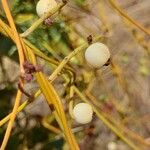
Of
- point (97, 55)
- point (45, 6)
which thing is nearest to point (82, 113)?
point (97, 55)

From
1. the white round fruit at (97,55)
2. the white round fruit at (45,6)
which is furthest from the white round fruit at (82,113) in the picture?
the white round fruit at (45,6)

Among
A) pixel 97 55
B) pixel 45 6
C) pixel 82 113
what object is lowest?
pixel 82 113

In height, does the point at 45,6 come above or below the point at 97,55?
above

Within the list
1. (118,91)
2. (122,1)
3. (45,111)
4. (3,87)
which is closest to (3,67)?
(3,87)

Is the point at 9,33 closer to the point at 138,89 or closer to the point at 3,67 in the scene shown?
the point at 3,67

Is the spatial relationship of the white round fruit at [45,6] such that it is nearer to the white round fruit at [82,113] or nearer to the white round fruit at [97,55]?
the white round fruit at [97,55]

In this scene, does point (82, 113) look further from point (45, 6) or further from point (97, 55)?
point (45, 6)

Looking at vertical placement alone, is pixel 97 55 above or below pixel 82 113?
above

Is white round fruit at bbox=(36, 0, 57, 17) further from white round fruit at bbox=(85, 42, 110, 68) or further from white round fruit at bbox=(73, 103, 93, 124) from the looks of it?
white round fruit at bbox=(73, 103, 93, 124)

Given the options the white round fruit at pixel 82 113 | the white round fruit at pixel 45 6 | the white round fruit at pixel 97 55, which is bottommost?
the white round fruit at pixel 82 113

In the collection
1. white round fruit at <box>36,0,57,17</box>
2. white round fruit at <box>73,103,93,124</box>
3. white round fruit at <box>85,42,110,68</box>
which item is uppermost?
white round fruit at <box>36,0,57,17</box>

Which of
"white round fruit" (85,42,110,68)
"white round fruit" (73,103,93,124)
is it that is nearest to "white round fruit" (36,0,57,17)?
"white round fruit" (85,42,110,68)
